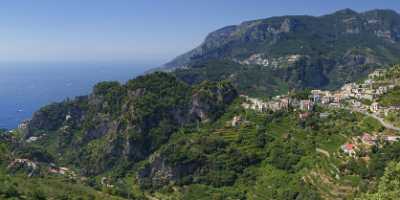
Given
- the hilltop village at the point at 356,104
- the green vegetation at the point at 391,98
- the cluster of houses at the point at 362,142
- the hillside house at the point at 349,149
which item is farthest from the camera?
the green vegetation at the point at 391,98

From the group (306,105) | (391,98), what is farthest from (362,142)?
(306,105)

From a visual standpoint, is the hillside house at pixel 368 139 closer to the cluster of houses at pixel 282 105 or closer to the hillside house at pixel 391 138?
the hillside house at pixel 391 138

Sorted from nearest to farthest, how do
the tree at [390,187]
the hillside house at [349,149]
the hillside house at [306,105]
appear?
1. the tree at [390,187]
2. the hillside house at [349,149]
3. the hillside house at [306,105]

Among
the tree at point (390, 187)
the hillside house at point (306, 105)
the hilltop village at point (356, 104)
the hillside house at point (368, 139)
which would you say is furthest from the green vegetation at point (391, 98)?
the tree at point (390, 187)

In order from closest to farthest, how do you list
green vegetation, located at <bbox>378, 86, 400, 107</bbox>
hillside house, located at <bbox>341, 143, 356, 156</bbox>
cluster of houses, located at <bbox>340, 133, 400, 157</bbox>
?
1. hillside house, located at <bbox>341, 143, 356, 156</bbox>
2. cluster of houses, located at <bbox>340, 133, 400, 157</bbox>
3. green vegetation, located at <bbox>378, 86, 400, 107</bbox>

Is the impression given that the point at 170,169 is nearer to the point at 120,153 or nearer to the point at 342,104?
the point at 120,153

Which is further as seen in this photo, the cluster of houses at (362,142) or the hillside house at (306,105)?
the hillside house at (306,105)

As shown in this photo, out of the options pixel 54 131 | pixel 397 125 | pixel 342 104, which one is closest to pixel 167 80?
pixel 54 131

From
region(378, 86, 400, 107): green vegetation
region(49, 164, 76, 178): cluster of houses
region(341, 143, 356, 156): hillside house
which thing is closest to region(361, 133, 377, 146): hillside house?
region(341, 143, 356, 156): hillside house

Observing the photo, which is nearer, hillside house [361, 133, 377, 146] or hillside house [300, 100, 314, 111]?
hillside house [361, 133, 377, 146]

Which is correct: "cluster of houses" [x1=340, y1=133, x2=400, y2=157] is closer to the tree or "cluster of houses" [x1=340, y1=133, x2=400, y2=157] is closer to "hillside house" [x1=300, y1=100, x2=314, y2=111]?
"hillside house" [x1=300, y1=100, x2=314, y2=111]
